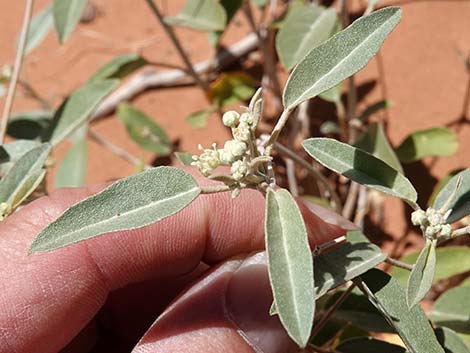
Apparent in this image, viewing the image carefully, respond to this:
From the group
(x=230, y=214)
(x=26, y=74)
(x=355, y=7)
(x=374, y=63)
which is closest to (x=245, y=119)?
(x=230, y=214)

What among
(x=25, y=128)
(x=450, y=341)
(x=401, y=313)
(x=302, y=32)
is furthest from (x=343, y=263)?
(x=25, y=128)

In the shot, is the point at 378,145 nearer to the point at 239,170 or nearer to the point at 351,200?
the point at 351,200

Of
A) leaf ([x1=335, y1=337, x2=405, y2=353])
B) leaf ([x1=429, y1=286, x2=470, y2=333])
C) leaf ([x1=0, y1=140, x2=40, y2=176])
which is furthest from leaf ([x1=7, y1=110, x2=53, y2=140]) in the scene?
leaf ([x1=429, y1=286, x2=470, y2=333])

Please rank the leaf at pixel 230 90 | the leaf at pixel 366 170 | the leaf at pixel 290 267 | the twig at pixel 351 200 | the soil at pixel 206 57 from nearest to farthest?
the leaf at pixel 290 267, the leaf at pixel 366 170, the twig at pixel 351 200, the soil at pixel 206 57, the leaf at pixel 230 90

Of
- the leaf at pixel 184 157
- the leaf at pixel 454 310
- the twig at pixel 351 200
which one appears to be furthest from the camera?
the twig at pixel 351 200

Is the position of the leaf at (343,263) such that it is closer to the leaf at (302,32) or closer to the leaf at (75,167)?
the leaf at (302,32)

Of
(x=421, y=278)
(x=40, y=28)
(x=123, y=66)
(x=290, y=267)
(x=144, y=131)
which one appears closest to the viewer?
(x=290, y=267)

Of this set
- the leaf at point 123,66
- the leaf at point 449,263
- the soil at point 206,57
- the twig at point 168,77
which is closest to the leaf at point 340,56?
the leaf at point 449,263
